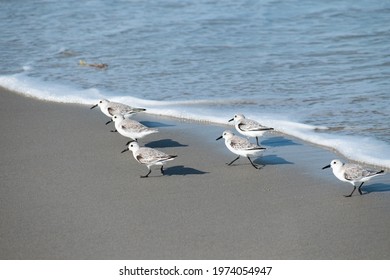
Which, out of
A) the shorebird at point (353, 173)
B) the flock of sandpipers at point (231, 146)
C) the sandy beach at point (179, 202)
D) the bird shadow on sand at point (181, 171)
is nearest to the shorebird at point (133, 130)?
the flock of sandpipers at point (231, 146)

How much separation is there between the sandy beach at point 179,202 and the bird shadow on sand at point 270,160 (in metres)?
0.01

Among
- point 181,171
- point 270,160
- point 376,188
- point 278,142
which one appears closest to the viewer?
point 376,188

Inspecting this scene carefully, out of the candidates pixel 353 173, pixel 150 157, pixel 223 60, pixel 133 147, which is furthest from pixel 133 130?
pixel 223 60

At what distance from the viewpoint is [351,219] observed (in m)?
6.30

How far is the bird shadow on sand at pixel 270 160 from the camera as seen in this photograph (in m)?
7.90

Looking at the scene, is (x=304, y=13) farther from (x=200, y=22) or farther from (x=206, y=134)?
(x=206, y=134)

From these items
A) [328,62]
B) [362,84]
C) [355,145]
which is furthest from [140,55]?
[355,145]

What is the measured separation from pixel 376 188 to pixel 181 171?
203 centimetres

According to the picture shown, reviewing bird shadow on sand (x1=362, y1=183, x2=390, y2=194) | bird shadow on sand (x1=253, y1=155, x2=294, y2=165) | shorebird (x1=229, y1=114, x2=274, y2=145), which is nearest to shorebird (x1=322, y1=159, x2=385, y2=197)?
bird shadow on sand (x1=362, y1=183, x2=390, y2=194)

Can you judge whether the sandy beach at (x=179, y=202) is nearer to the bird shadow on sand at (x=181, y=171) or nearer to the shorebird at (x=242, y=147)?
the bird shadow on sand at (x=181, y=171)

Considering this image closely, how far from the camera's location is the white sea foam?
8062 millimetres

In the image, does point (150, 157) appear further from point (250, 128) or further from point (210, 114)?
point (210, 114)

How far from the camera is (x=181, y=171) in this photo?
25.1 feet

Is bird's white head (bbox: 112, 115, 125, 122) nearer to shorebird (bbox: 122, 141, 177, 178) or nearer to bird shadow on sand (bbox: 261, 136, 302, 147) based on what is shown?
shorebird (bbox: 122, 141, 177, 178)
